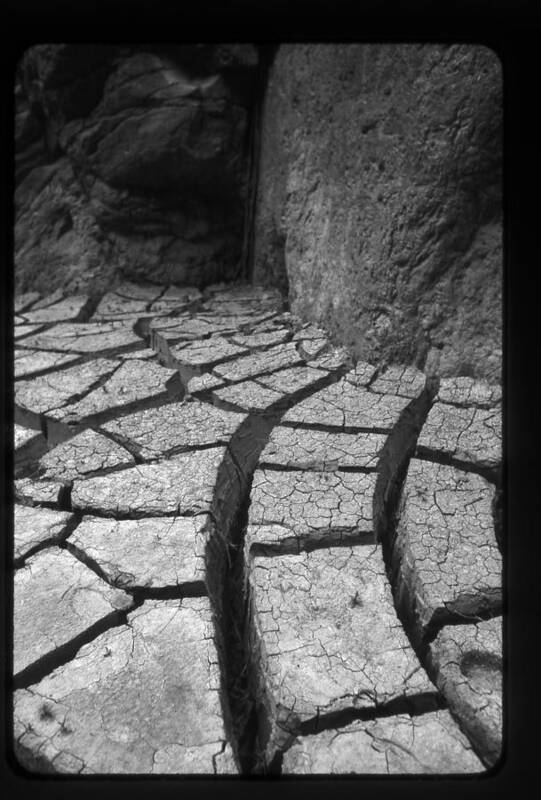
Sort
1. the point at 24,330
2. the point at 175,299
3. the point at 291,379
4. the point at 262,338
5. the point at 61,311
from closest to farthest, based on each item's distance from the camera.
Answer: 1. the point at 291,379
2. the point at 262,338
3. the point at 24,330
4. the point at 61,311
5. the point at 175,299

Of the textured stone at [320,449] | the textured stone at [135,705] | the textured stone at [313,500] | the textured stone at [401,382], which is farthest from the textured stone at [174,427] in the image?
the textured stone at [135,705]

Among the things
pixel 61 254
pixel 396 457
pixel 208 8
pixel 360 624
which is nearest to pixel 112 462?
pixel 396 457

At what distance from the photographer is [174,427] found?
1.62 metres

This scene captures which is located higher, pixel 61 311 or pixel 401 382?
pixel 401 382

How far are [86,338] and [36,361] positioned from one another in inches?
11.0

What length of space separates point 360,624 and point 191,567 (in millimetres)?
301

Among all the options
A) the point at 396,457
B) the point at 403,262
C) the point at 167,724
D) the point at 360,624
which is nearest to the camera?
the point at 167,724

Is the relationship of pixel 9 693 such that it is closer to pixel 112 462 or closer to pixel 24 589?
pixel 24 589

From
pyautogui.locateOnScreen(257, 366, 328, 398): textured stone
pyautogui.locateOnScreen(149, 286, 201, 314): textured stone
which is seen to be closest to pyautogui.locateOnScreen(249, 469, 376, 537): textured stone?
pyautogui.locateOnScreen(257, 366, 328, 398): textured stone

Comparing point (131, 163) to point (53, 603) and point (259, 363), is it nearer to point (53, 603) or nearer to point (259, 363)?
point (259, 363)

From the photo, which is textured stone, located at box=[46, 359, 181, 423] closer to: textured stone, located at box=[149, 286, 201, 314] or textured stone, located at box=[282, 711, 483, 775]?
textured stone, located at box=[149, 286, 201, 314]

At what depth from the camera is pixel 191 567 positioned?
Answer: 3.51 ft

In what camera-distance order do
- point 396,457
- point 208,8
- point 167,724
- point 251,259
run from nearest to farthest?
point 208,8 < point 167,724 < point 396,457 < point 251,259

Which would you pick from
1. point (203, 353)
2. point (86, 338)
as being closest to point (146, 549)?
point (203, 353)
